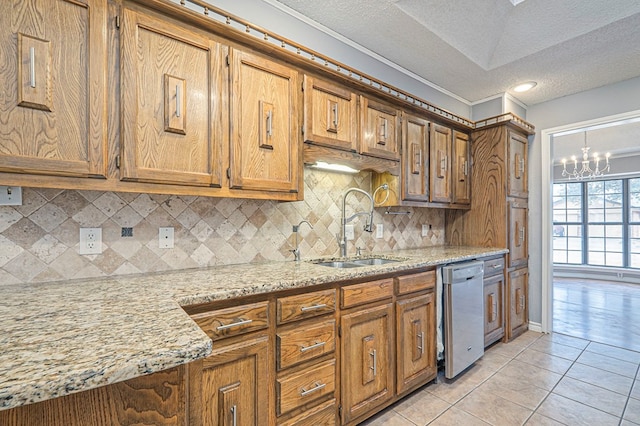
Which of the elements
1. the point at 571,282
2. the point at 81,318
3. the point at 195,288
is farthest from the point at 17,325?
the point at 571,282

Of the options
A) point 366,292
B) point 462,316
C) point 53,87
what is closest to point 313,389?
point 366,292

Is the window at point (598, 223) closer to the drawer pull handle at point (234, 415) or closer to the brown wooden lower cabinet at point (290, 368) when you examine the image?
the brown wooden lower cabinet at point (290, 368)

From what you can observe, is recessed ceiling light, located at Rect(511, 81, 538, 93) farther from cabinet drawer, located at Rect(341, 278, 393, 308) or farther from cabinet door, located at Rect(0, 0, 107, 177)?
cabinet door, located at Rect(0, 0, 107, 177)

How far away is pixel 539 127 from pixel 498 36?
153 centimetres

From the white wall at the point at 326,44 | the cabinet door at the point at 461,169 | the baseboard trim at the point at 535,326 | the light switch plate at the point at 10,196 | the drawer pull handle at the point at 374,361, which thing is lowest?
the baseboard trim at the point at 535,326

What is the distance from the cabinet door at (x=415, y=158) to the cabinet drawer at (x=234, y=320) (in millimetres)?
1719

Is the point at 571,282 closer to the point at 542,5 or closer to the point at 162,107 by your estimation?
the point at 542,5

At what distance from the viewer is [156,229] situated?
1.74m

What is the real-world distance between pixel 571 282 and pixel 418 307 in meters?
6.23

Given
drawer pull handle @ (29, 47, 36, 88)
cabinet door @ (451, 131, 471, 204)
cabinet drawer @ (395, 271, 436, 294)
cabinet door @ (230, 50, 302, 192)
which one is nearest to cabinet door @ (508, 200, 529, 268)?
cabinet door @ (451, 131, 471, 204)

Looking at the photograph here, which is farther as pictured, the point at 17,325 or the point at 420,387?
the point at 420,387

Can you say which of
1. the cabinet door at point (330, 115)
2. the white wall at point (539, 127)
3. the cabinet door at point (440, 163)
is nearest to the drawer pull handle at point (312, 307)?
the cabinet door at point (330, 115)

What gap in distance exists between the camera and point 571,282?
6375 mm

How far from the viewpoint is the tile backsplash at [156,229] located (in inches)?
55.6
